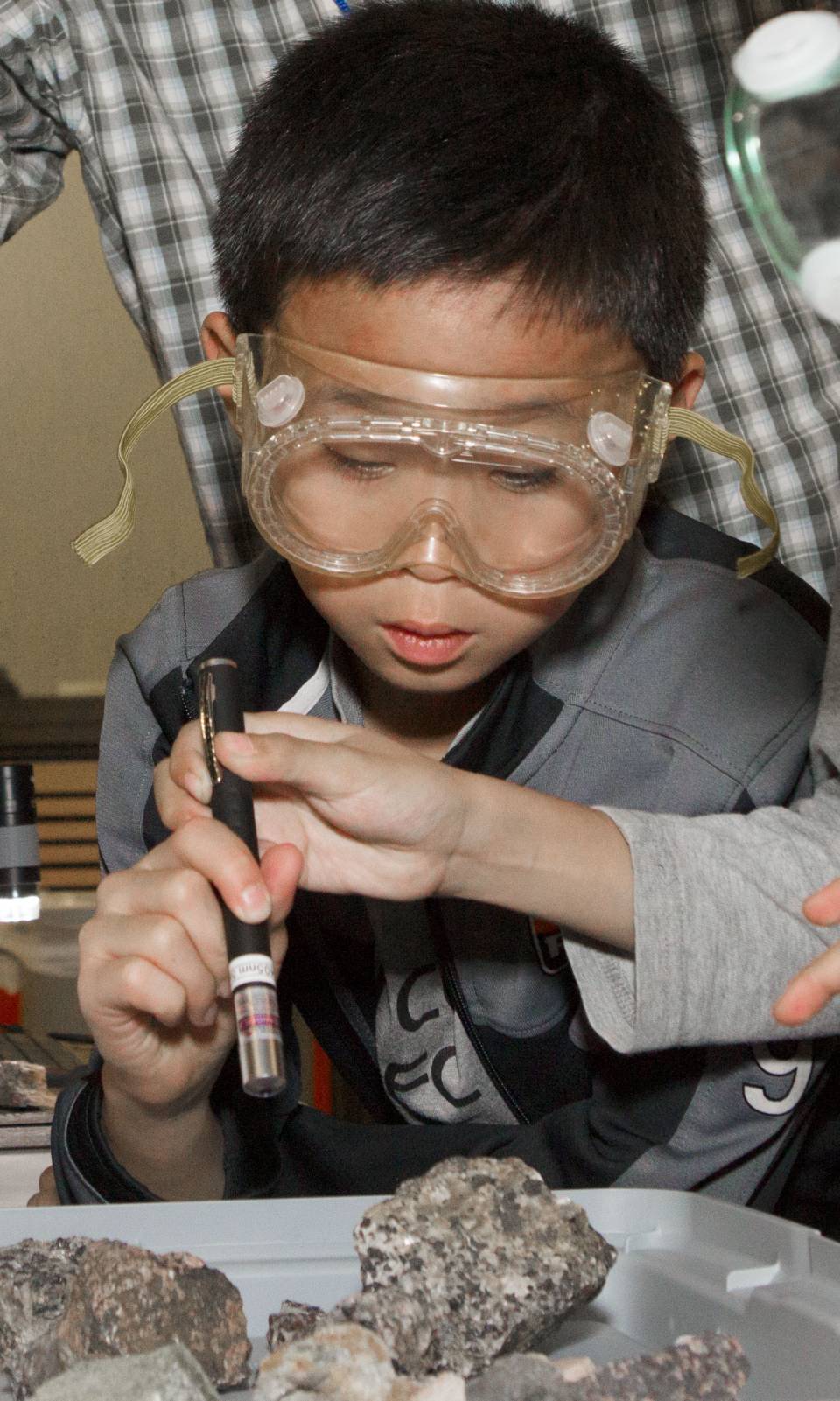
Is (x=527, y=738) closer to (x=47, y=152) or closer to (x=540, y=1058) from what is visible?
(x=540, y=1058)

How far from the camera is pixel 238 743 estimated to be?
2.80ft

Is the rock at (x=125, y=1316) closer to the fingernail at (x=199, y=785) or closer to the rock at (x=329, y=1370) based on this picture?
the rock at (x=329, y=1370)

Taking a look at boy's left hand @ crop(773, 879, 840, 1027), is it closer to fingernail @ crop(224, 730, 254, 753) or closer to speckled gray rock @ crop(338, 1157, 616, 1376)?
speckled gray rock @ crop(338, 1157, 616, 1376)

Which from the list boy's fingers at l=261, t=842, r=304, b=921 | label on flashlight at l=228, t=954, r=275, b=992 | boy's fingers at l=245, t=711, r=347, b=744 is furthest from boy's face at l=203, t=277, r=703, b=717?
label on flashlight at l=228, t=954, r=275, b=992

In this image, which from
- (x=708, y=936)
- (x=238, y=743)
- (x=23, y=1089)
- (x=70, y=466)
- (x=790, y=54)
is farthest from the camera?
(x=70, y=466)

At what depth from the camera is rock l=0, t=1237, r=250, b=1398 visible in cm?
69

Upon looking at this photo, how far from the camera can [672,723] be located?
1.19m

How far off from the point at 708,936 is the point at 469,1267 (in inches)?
13.0

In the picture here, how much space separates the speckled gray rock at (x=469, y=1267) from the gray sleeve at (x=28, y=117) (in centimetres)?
136

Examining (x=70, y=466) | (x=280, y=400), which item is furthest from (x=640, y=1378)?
(x=70, y=466)

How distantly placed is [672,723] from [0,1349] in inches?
27.6

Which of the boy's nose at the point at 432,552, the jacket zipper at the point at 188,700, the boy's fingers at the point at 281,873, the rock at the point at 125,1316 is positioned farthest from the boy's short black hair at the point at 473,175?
the rock at the point at 125,1316

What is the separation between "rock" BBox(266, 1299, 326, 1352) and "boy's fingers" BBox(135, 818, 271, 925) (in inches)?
7.8

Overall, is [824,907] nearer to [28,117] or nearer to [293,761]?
[293,761]
